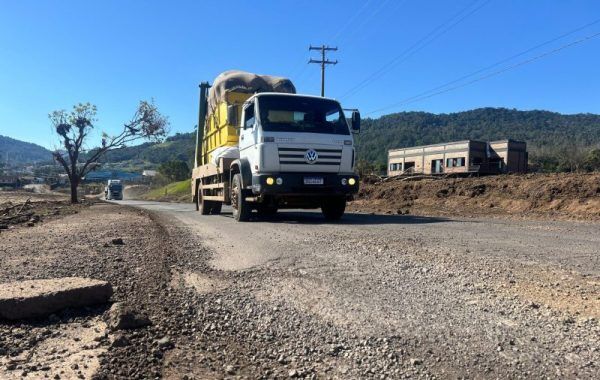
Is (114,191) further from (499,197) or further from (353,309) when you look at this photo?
(353,309)

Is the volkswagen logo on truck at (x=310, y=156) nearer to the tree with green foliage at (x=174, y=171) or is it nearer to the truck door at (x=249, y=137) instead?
the truck door at (x=249, y=137)

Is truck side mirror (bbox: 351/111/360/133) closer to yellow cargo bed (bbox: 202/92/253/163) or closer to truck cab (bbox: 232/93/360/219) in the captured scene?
truck cab (bbox: 232/93/360/219)

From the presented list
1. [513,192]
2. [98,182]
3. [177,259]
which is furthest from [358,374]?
[98,182]

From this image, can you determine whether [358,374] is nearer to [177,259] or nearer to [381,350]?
[381,350]

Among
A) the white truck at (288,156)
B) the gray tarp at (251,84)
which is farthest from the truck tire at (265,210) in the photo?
the gray tarp at (251,84)

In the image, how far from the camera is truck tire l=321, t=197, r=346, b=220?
1160cm

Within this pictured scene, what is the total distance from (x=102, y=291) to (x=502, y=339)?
3350 mm

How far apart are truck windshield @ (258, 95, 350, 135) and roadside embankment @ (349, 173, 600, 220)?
18.3 feet

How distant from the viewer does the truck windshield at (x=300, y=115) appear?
10570 mm

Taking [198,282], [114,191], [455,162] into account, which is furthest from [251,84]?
[114,191]

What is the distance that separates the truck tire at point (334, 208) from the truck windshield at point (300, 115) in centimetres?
176

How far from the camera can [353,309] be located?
397cm

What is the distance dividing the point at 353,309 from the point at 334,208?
7.76 metres

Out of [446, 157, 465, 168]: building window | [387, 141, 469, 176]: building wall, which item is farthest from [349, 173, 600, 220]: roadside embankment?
[446, 157, 465, 168]: building window
